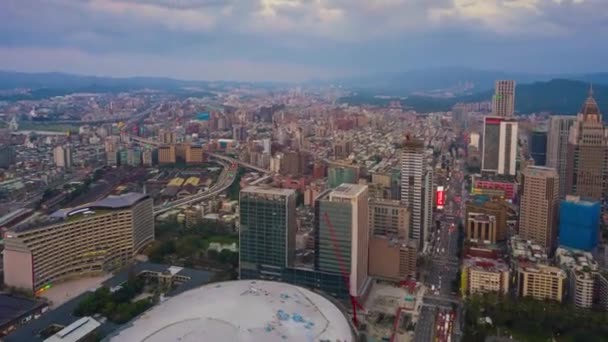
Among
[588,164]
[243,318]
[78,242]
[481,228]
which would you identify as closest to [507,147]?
[588,164]

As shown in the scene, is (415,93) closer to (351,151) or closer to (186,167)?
(351,151)

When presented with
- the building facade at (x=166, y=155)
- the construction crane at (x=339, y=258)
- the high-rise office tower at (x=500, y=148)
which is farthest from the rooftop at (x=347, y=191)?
the building facade at (x=166, y=155)

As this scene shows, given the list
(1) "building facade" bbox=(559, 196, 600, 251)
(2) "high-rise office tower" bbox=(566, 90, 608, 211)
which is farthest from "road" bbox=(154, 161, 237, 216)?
(2) "high-rise office tower" bbox=(566, 90, 608, 211)

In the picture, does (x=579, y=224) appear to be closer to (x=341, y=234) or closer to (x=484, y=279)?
(x=484, y=279)

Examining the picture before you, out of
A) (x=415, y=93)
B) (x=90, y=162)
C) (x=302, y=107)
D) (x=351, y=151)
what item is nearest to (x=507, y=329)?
(x=351, y=151)

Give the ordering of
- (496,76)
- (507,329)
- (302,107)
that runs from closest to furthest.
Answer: (507,329) < (302,107) < (496,76)
